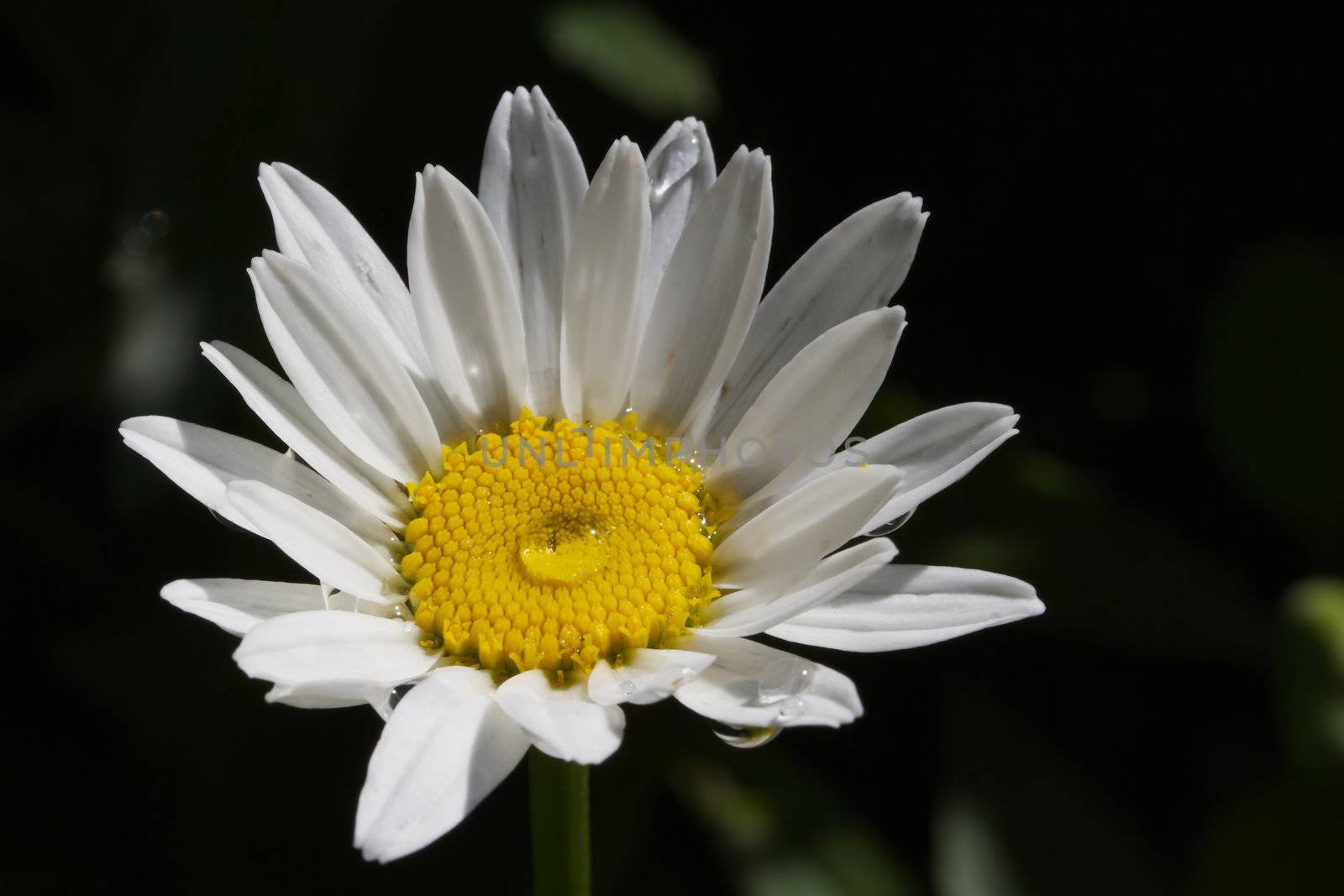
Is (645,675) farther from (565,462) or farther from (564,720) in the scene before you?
(565,462)

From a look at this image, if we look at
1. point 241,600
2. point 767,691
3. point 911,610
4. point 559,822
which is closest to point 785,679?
point 767,691

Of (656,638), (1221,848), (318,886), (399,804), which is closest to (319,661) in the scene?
(399,804)

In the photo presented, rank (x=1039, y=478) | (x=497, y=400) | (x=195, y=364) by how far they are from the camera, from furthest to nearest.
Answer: (x=1039, y=478) → (x=195, y=364) → (x=497, y=400)

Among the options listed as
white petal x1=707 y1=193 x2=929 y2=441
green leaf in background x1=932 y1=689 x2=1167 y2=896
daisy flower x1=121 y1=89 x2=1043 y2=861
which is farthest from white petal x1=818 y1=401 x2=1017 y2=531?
green leaf in background x1=932 y1=689 x2=1167 y2=896

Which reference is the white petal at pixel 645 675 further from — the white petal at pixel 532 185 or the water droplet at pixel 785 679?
the white petal at pixel 532 185

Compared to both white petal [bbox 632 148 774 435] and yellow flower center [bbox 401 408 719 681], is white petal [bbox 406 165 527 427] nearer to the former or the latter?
yellow flower center [bbox 401 408 719 681]

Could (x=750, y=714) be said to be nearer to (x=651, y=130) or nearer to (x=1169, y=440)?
(x=651, y=130)
